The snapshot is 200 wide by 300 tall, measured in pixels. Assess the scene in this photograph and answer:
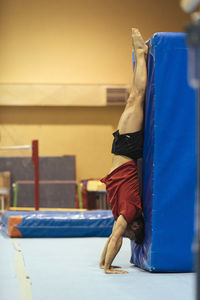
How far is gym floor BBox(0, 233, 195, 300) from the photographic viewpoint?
2.64 m

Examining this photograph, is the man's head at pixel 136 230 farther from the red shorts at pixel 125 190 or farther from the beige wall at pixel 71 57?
the beige wall at pixel 71 57

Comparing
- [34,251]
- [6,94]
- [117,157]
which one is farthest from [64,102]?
[117,157]

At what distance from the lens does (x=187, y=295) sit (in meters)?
2.59

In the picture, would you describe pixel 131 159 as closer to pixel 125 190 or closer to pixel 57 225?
pixel 125 190

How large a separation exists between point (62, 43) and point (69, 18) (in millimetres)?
525

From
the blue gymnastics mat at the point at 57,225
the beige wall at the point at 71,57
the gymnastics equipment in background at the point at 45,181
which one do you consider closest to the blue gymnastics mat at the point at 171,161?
the blue gymnastics mat at the point at 57,225

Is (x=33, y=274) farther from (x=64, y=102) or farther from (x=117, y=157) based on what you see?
(x=64, y=102)

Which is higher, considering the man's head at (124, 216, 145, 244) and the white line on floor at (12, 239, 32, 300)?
the man's head at (124, 216, 145, 244)

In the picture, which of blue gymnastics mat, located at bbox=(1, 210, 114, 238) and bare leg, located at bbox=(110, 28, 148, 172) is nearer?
bare leg, located at bbox=(110, 28, 148, 172)

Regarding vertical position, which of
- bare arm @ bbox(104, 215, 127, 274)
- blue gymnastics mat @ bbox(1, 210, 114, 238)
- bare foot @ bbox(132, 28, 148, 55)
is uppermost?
bare foot @ bbox(132, 28, 148, 55)

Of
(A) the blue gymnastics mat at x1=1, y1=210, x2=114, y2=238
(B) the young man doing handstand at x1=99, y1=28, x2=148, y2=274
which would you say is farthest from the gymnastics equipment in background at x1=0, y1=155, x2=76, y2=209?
(B) the young man doing handstand at x1=99, y1=28, x2=148, y2=274

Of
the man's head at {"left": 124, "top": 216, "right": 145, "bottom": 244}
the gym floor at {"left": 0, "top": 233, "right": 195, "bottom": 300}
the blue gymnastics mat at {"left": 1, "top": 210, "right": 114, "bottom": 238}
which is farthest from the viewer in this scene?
the blue gymnastics mat at {"left": 1, "top": 210, "right": 114, "bottom": 238}

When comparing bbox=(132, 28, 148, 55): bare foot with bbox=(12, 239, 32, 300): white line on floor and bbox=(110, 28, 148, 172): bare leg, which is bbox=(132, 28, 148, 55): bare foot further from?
bbox=(12, 239, 32, 300): white line on floor

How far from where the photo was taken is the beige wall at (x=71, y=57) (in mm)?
10023
